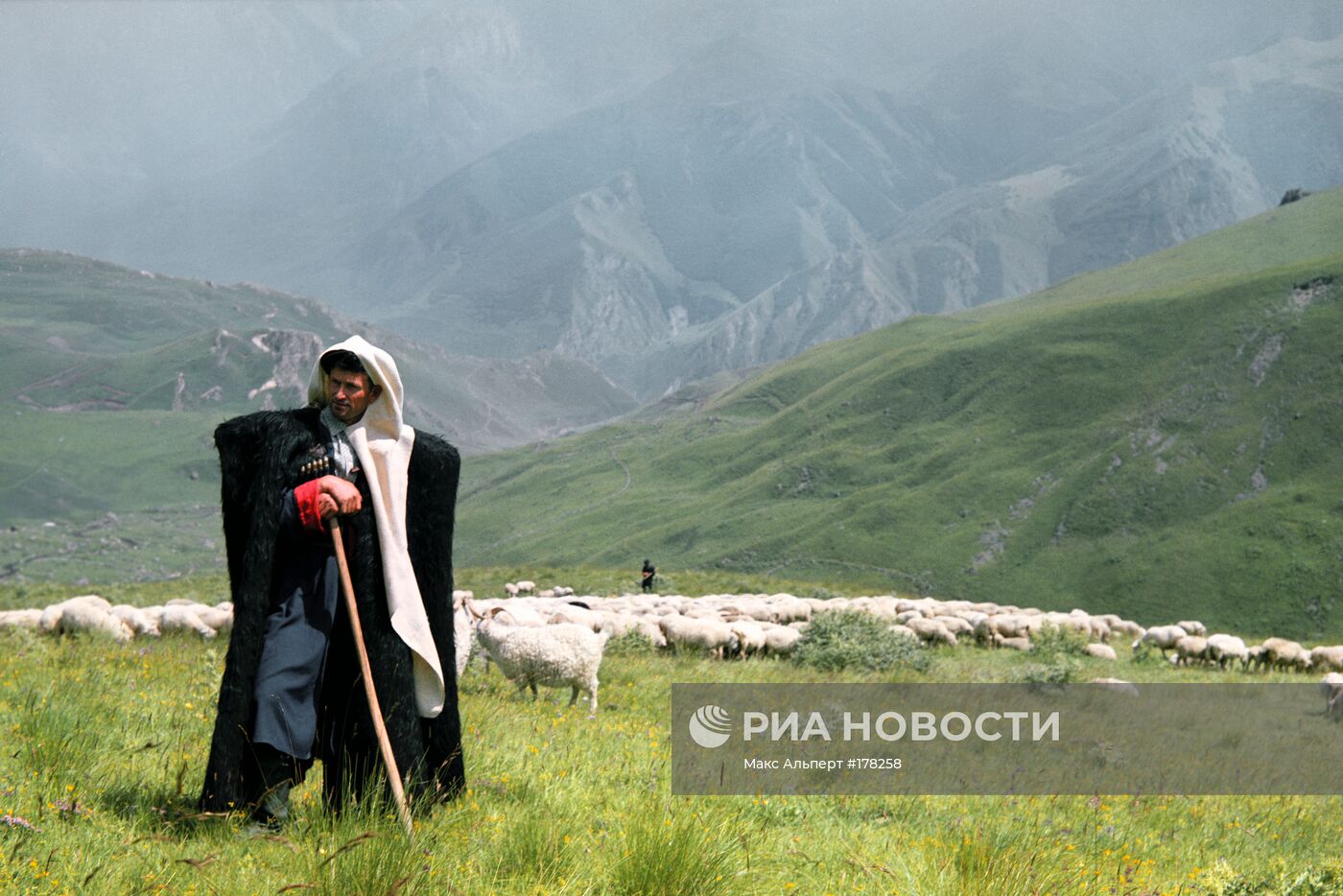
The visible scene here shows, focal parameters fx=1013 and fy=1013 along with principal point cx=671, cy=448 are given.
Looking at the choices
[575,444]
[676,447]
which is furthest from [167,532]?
[676,447]

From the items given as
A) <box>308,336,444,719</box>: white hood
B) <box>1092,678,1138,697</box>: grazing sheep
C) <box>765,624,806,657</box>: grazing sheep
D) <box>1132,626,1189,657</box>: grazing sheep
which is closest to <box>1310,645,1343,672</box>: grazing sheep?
<box>1132,626,1189,657</box>: grazing sheep

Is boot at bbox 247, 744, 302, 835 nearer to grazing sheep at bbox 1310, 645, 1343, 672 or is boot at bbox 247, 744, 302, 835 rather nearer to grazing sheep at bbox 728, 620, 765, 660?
grazing sheep at bbox 728, 620, 765, 660

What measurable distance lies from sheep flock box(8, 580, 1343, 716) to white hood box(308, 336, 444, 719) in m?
3.09

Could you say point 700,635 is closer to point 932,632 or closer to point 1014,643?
point 932,632

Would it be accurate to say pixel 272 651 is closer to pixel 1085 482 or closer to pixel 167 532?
pixel 1085 482

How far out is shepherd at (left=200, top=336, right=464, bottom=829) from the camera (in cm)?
519

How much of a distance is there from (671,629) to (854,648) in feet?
11.1

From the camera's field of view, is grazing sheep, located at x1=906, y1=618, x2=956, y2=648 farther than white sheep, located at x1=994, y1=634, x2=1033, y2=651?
No

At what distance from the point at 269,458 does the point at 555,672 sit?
19.8 feet

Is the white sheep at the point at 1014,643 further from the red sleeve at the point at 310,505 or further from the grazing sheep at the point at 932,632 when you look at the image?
the red sleeve at the point at 310,505

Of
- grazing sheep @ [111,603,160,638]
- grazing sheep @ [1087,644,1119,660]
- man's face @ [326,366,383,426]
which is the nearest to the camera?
man's face @ [326,366,383,426]

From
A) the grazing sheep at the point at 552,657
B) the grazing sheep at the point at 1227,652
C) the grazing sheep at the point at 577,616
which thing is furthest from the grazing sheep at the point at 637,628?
the grazing sheep at the point at 1227,652

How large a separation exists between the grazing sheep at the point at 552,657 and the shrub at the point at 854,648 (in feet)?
19.7

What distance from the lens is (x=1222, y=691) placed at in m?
18.1
